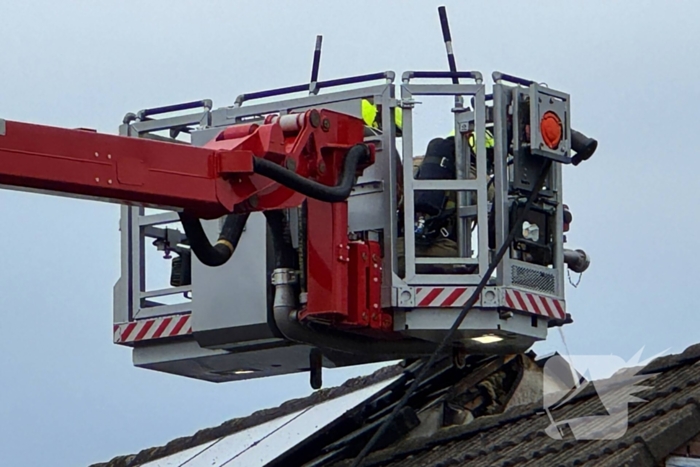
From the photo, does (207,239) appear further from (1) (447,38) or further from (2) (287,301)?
(1) (447,38)

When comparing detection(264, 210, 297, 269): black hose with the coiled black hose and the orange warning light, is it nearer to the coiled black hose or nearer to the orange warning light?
the coiled black hose

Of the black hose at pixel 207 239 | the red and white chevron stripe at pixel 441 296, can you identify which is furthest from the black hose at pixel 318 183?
the red and white chevron stripe at pixel 441 296

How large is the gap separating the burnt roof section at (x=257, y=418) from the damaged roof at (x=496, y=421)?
0.02 meters

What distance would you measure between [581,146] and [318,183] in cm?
224

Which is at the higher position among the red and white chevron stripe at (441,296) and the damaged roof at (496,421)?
the red and white chevron stripe at (441,296)

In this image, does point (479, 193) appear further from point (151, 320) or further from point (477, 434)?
point (151, 320)

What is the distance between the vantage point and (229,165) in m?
12.0

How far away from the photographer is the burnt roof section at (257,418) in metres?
16.5

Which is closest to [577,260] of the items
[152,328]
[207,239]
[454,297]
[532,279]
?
[532,279]

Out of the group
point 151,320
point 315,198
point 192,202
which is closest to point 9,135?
point 192,202

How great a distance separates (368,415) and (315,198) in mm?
2799

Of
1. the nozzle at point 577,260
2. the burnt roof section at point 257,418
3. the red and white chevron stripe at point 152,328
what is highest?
the nozzle at point 577,260

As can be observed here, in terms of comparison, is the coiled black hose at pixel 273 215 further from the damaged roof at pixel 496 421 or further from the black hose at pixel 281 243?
the damaged roof at pixel 496 421

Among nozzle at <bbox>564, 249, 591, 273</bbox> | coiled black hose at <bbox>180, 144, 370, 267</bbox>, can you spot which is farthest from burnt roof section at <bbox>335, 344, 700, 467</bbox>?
coiled black hose at <bbox>180, 144, 370, 267</bbox>
